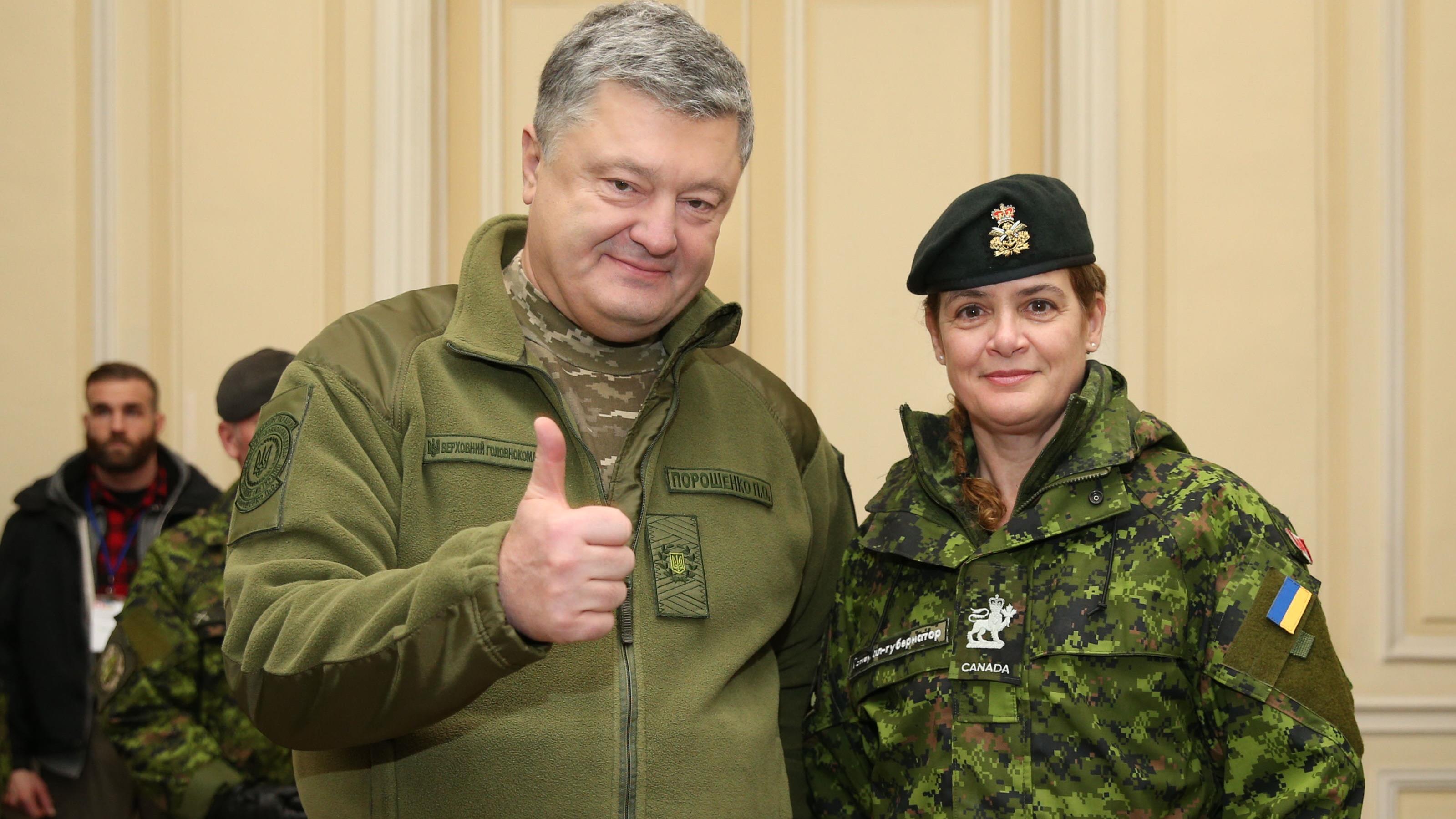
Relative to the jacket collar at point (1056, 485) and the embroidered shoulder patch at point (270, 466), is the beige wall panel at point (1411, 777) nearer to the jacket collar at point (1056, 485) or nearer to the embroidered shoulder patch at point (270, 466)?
the jacket collar at point (1056, 485)

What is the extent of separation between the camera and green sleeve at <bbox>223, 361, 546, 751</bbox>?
3.77 feet

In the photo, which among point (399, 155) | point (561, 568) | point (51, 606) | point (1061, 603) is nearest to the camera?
point (561, 568)

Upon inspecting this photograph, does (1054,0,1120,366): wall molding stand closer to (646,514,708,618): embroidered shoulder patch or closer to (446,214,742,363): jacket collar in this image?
(446,214,742,363): jacket collar

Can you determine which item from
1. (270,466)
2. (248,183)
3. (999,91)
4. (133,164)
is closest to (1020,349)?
(270,466)

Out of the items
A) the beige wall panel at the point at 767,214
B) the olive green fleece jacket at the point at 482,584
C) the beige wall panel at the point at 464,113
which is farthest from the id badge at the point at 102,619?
the olive green fleece jacket at the point at 482,584

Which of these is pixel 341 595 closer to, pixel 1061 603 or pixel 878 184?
pixel 1061 603

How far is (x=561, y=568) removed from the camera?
1098mm

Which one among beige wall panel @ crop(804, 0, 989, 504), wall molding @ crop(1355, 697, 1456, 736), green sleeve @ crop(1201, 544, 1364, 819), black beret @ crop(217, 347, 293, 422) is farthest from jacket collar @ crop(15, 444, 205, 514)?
wall molding @ crop(1355, 697, 1456, 736)

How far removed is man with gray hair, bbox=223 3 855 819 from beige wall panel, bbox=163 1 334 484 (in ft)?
6.63

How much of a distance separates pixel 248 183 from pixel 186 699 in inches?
59.3

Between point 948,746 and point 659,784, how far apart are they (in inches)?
14.7

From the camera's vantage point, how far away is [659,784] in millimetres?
1515

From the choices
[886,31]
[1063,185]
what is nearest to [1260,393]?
[886,31]

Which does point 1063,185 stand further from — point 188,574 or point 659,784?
point 188,574
